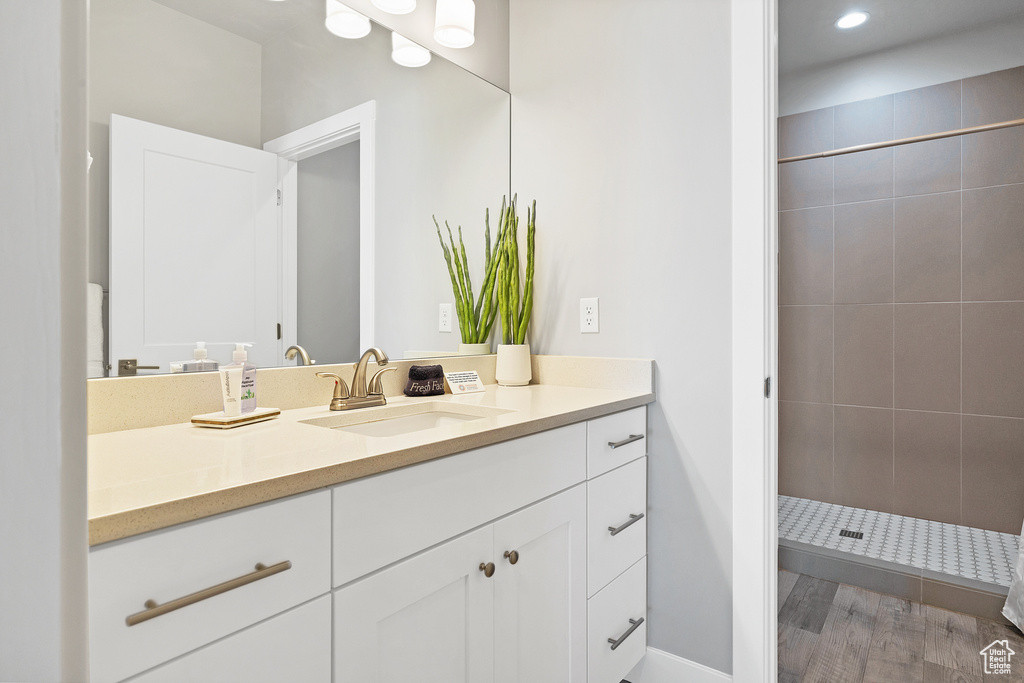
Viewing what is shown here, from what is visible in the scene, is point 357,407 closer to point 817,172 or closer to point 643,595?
point 643,595

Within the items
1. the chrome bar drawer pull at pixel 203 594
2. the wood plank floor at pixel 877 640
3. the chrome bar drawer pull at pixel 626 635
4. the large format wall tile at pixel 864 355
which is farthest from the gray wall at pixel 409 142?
the large format wall tile at pixel 864 355

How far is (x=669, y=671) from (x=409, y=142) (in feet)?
5.66

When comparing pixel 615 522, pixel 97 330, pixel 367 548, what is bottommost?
pixel 615 522

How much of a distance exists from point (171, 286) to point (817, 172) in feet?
9.66

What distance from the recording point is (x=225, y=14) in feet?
3.84

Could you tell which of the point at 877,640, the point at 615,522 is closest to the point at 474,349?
the point at 615,522

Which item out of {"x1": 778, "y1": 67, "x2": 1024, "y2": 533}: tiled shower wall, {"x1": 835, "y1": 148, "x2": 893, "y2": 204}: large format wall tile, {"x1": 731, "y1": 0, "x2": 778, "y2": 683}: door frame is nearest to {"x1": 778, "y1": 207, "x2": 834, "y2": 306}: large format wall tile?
{"x1": 778, "y1": 67, "x2": 1024, "y2": 533}: tiled shower wall

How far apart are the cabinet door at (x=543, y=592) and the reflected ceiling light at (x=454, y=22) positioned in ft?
4.65

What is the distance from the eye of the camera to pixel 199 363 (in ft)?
3.73

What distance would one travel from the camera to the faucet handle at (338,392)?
1.28m

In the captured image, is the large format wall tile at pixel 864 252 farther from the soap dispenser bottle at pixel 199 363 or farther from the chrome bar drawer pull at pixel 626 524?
the soap dispenser bottle at pixel 199 363

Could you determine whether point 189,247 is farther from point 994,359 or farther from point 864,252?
point 994,359

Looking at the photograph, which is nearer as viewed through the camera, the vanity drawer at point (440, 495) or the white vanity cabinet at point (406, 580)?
the white vanity cabinet at point (406, 580)

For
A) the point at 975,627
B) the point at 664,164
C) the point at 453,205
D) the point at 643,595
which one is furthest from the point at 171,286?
the point at 975,627
